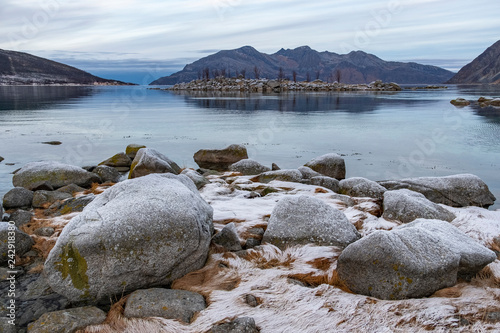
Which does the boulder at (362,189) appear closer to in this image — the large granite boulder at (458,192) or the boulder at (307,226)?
the large granite boulder at (458,192)

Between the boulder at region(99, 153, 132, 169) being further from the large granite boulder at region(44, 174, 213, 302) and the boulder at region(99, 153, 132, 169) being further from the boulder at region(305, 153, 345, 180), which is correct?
the large granite boulder at region(44, 174, 213, 302)

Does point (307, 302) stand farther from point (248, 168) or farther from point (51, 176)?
point (51, 176)

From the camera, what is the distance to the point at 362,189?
12125mm

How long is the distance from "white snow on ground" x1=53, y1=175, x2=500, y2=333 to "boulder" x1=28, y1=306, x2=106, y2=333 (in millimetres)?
178

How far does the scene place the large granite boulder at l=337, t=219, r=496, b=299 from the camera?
5.78 m

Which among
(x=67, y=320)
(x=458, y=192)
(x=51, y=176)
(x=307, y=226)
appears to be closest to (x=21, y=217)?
(x=51, y=176)

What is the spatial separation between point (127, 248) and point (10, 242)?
127 inches

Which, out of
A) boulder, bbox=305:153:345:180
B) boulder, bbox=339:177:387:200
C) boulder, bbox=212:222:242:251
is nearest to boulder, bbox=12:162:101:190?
boulder, bbox=212:222:242:251

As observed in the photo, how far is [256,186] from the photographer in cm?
1277

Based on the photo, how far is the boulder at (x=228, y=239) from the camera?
25.4 ft

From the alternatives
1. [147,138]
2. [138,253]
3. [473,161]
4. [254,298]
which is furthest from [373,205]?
[147,138]

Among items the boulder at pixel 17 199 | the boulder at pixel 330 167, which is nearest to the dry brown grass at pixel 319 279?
the boulder at pixel 17 199

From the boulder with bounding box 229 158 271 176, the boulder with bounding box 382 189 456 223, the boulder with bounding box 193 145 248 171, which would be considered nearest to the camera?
the boulder with bounding box 382 189 456 223

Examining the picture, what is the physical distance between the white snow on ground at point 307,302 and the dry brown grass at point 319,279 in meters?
0.02
